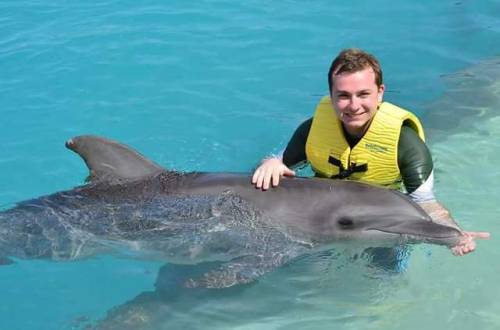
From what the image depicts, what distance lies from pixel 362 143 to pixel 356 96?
2.03 ft

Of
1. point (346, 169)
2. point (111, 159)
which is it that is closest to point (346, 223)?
point (346, 169)

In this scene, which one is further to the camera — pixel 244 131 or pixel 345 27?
pixel 345 27

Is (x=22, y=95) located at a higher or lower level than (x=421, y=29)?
lower

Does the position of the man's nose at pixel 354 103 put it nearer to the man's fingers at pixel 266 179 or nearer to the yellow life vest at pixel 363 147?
the yellow life vest at pixel 363 147

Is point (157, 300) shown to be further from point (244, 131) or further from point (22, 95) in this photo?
point (22, 95)

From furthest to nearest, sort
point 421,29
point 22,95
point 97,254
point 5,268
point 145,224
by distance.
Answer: point 421,29
point 22,95
point 5,268
point 97,254
point 145,224

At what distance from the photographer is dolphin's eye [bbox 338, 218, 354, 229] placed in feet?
17.5

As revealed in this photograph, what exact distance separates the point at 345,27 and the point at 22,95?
535cm

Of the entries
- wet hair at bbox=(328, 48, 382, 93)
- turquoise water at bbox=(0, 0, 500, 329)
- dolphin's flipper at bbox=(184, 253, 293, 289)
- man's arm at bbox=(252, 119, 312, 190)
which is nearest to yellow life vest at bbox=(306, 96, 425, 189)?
man's arm at bbox=(252, 119, 312, 190)

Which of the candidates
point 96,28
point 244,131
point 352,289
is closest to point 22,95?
point 96,28

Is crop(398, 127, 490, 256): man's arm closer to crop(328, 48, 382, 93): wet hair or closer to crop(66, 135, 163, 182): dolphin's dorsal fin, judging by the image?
crop(328, 48, 382, 93): wet hair

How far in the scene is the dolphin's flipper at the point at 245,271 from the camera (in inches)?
221

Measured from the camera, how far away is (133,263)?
6492mm

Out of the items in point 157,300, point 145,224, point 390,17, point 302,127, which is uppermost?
point 390,17
